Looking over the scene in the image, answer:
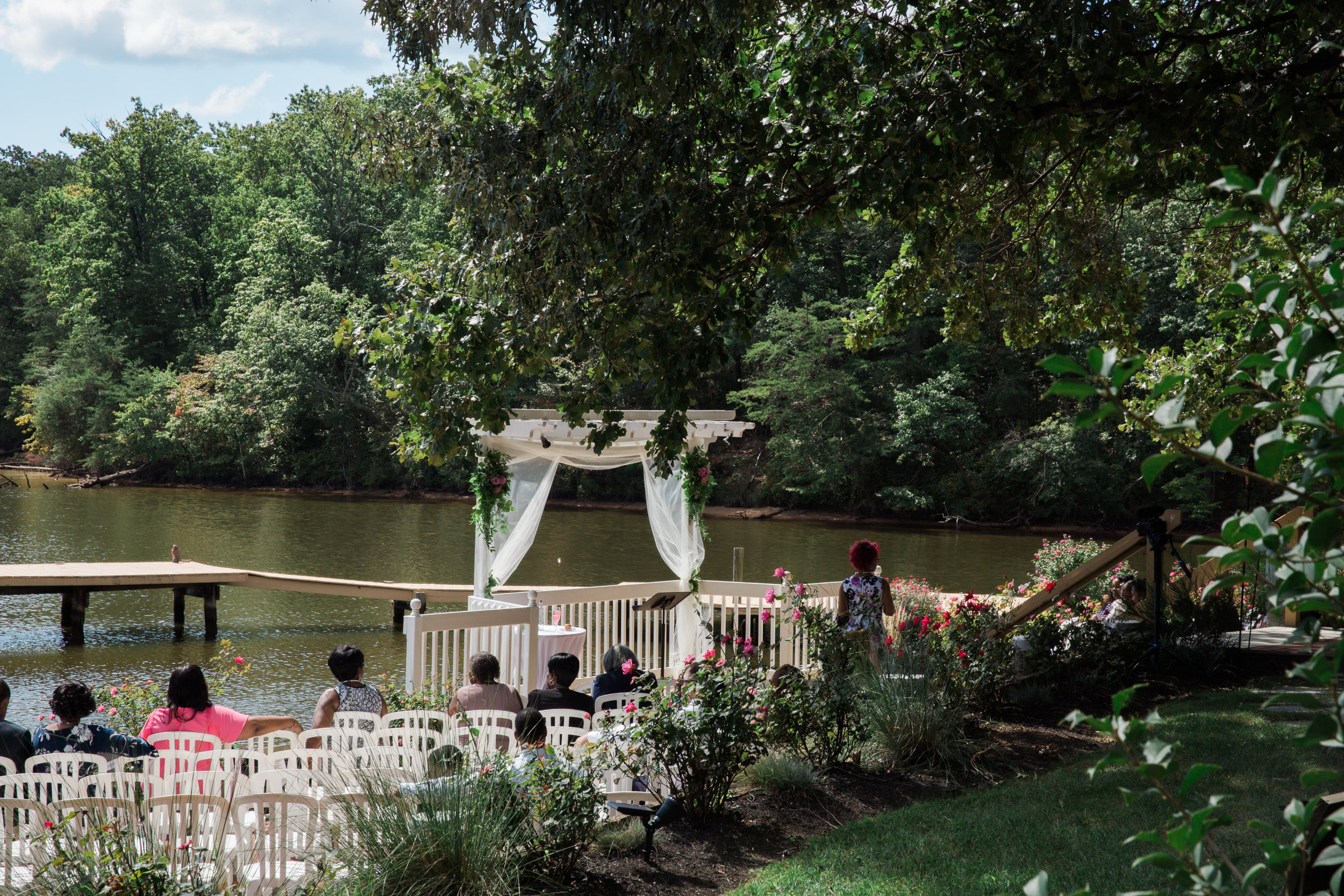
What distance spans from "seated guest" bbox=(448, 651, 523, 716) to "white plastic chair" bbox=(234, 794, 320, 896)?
7.84ft

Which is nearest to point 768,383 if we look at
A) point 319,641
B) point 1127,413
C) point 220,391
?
point 319,641

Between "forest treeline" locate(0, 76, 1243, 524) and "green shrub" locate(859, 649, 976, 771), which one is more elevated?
"forest treeline" locate(0, 76, 1243, 524)

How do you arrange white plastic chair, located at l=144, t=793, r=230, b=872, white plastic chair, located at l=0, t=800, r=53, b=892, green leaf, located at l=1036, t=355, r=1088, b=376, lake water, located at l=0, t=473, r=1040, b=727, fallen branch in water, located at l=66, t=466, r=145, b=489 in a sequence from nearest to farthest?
green leaf, located at l=1036, t=355, r=1088, b=376 → white plastic chair, located at l=0, t=800, r=53, b=892 → white plastic chair, located at l=144, t=793, r=230, b=872 → lake water, located at l=0, t=473, r=1040, b=727 → fallen branch in water, located at l=66, t=466, r=145, b=489

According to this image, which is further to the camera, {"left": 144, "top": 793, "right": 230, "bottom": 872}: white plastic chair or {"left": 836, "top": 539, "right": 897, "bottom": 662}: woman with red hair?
{"left": 836, "top": 539, "right": 897, "bottom": 662}: woman with red hair

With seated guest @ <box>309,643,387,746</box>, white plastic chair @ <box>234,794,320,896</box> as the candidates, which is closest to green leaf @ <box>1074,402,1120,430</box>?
white plastic chair @ <box>234,794,320,896</box>

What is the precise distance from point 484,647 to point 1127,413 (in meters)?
7.63

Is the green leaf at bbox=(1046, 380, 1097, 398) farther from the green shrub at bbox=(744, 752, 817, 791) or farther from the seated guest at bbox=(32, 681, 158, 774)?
the seated guest at bbox=(32, 681, 158, 774)

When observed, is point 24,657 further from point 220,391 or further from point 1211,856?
point 220,391

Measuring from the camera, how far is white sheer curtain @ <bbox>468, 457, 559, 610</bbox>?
31.0 ft

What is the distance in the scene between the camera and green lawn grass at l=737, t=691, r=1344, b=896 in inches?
158

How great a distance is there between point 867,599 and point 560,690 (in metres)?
2.27

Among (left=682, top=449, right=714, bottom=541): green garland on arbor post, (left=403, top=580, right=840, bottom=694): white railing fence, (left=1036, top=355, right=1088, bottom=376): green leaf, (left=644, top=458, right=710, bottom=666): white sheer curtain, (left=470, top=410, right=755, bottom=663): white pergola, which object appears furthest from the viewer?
(left=682, top=449, right=714, bottom=541): green garland on arbor post

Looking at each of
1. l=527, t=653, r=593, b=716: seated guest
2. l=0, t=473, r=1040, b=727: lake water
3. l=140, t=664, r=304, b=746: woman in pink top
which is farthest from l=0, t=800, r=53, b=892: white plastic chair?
l=0, t=473, r=1040, b=727: lake water

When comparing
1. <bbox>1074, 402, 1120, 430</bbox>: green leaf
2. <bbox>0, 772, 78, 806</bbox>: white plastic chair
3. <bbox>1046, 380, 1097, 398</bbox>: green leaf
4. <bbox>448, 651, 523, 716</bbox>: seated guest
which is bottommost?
<bbox>448, 651, 523, 716</bbox>: seated guest
